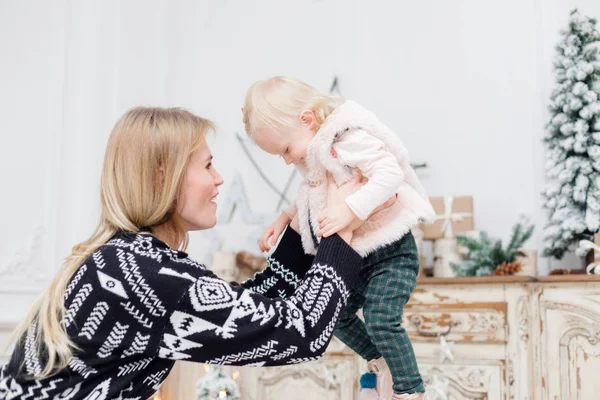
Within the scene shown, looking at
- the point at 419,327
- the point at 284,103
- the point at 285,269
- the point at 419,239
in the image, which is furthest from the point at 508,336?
the point at 284,103

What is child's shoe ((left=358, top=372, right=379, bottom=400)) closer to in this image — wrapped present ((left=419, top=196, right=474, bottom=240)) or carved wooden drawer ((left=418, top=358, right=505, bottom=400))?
carved wooden drawer ((left=418, top=358, right=505, bottom=400))

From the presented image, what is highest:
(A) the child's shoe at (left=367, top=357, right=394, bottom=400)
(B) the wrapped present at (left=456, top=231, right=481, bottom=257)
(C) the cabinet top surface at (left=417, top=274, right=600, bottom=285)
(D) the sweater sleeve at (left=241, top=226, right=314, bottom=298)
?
(B) the wrapped present at (left=456, top=231, right=481, bottom=257)

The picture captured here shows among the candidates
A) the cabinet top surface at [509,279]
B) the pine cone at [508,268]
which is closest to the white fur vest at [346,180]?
the cabinet top surface at [509,279]

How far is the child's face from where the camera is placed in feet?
5.38

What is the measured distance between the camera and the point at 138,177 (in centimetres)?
136

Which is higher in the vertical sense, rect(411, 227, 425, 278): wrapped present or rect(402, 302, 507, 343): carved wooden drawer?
rect(411, 227, 425, 278): wrapped present

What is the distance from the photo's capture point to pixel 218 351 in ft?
4.17

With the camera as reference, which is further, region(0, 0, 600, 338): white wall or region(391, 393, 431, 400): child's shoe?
region(0, 0, 600, 338): white wall

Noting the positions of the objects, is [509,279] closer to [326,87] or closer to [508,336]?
[508,336]

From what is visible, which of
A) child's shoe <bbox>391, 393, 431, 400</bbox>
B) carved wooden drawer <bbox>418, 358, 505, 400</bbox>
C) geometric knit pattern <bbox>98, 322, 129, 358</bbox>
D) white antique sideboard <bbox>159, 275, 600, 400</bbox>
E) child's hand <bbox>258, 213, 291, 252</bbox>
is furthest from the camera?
carved wooden drawer <bbox>418, 358, 505, 400</bbox>

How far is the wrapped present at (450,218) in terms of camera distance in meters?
3.14

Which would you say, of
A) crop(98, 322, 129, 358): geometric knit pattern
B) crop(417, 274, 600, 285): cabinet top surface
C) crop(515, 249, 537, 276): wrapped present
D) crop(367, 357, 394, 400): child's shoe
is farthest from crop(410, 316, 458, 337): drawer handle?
crop(98, 322, 129, 358): geometric knit pattern

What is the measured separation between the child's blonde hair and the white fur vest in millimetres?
41

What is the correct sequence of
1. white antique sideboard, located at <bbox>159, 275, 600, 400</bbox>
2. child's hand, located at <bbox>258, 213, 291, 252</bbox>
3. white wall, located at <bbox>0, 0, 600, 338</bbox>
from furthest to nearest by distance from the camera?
white wall, located at <bbox>0, 0, 600, 338</bbox> < white antique sideboard, located at <bbox>159, 275, 600, 400</bbox> < child's hand, located at <bbox>258, 213, 291, 252</bbox>
